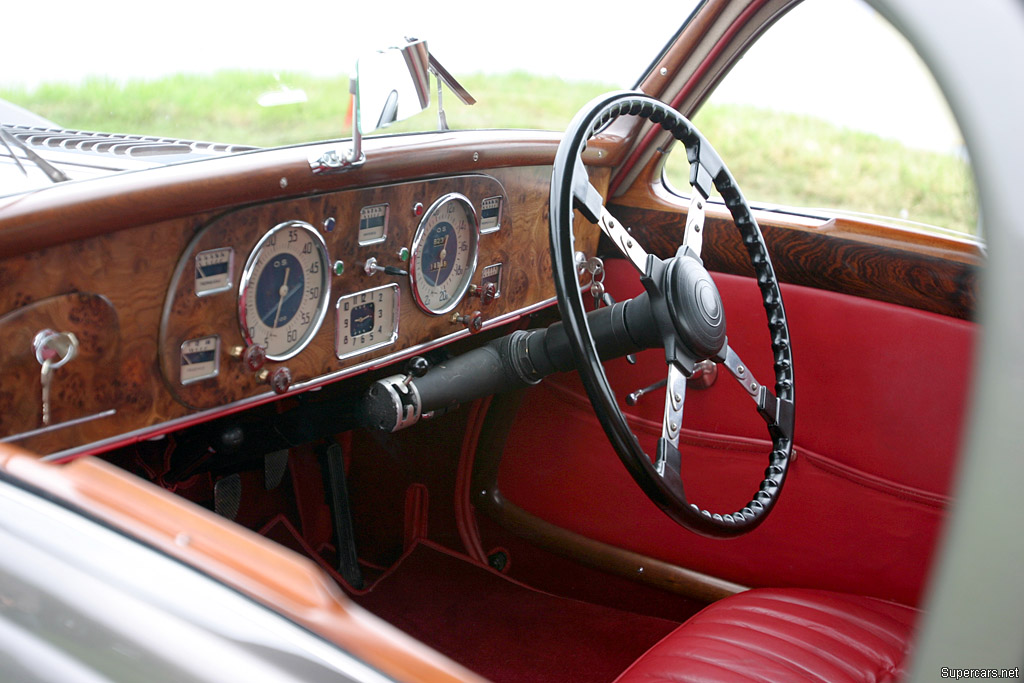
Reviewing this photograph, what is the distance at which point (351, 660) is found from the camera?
27.4 inches

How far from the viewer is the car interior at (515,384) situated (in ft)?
4.30

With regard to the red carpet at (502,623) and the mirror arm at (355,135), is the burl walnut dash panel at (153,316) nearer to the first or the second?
the mirror arm at (355,135)

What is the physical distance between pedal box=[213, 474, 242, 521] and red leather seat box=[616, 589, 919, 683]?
1.02 metres

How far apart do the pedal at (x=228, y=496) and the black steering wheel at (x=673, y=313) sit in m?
0.97

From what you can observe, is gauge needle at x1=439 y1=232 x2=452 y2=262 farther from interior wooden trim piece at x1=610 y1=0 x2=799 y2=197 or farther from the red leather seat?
the red leather seat

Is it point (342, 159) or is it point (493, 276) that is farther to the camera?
point (493, 276)

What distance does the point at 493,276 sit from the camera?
2066 millimetres

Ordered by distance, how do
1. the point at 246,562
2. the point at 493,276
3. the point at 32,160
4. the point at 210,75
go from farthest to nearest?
the point at 210,75 < the point at 493,276 < the point at 32,160 < the point at 246,562

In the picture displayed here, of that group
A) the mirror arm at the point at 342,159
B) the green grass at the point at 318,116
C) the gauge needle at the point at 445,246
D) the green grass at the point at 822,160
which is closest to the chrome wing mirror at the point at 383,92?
the mirror arm at the point at 342,159

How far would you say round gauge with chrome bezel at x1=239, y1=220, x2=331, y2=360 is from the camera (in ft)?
5.08

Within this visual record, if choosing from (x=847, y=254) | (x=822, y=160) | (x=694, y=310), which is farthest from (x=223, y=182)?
(x=822, y=160)

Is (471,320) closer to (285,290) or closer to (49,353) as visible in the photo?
(285,290)

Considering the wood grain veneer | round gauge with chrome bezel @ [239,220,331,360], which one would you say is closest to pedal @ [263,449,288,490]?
round gauge with chrome bezel @ [239,220,331,360]

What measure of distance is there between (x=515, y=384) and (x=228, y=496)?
0.74m
